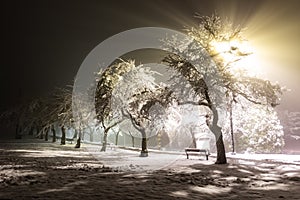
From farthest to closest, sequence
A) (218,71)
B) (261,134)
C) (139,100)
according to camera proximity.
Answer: (261,134)
(139,100)
(218,71)

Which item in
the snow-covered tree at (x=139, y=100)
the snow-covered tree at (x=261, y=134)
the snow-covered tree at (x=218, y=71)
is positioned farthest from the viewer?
the snow-covered tree at (x=261, y=134)

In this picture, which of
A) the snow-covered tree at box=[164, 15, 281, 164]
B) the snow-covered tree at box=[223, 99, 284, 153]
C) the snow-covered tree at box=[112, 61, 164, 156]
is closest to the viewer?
the snow-covered tree at box=[164, 15, 281, 164]

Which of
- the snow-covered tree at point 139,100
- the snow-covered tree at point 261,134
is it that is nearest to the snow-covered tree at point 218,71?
the snow-covered tree at point 139,100

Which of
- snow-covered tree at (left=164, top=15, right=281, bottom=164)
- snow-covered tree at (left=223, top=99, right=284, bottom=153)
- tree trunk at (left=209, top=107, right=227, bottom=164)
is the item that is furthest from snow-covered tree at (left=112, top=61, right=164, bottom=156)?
snow-covered tree at (left=223, top=99, right=284, bottom=153)

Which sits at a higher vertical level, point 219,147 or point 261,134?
point 261,134

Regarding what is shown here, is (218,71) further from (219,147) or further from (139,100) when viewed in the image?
(139,100)

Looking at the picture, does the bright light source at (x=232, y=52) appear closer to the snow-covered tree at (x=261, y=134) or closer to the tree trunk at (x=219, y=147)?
the tree trunk at (x=219, y=147)

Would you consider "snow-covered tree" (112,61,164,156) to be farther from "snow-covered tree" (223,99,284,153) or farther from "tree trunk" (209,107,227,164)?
"snow-covered tree" (223,99,284,153)

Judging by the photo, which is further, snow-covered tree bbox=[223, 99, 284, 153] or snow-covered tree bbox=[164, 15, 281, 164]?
snow-covered tree bbox=[223, 99, 284, 153]

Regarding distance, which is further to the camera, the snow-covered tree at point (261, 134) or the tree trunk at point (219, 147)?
the snow-covered tree at point (261, 134)

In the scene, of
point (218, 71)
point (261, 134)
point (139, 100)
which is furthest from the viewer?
point (261, 134)

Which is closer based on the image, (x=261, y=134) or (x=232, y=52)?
(x=232, y=52)

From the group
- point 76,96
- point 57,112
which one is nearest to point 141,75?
point 76,96

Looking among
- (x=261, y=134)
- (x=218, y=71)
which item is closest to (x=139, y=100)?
(x=218, y=71)
